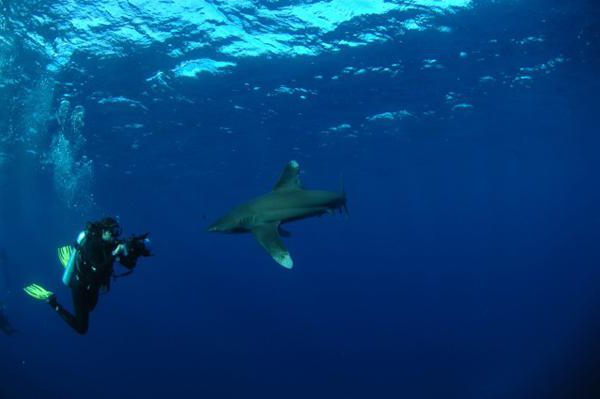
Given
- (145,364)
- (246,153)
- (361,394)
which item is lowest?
(145,364)

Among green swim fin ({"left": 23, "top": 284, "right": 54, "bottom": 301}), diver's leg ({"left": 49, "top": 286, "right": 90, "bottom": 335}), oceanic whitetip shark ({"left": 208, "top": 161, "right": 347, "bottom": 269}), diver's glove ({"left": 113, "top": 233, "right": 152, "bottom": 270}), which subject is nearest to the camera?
diver's glove ({"left": 113, "top": 233, "right": 152, "bottom": 270})

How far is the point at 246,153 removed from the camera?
111ft

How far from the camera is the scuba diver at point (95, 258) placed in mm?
5602

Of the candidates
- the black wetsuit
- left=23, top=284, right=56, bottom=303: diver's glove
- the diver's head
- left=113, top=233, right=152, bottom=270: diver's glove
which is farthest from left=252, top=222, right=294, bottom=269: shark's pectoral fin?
left=23, top=284, right=56, bottom=303: diver's glove

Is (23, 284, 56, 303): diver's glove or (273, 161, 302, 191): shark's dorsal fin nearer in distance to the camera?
(273, 161, 302, 191): shark's dorsal fin

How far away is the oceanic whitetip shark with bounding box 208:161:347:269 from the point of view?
19.0 feet

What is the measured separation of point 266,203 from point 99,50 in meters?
14.3

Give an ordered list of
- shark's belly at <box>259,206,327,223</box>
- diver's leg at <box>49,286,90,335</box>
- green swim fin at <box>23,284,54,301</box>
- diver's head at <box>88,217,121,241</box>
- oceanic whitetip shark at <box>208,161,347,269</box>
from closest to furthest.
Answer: diver's head at <box>88,217,121,241</box> < oceanic whitetip shark at <box>208,161,347,269</box> < shark's belly at <box>259,206,327,223</box> < diver's leg at <box>49,286,90,335</box> < green swim fin at <box>23,284,54,301</box>

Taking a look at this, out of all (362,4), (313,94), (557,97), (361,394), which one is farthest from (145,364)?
(557,97)

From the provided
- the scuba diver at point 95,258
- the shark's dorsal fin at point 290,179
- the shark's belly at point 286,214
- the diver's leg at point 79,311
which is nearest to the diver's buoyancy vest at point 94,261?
the scuba diver at point 95,258

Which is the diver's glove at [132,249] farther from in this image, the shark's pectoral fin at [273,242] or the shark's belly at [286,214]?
the shark's belly at [286,214]

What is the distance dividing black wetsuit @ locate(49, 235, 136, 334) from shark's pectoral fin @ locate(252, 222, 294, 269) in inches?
71.4

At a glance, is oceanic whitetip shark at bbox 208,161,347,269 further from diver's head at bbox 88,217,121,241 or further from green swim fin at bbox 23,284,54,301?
green swim fin at bbox 23,284,54,301

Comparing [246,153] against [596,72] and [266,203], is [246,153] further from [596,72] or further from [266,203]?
[266,203]
